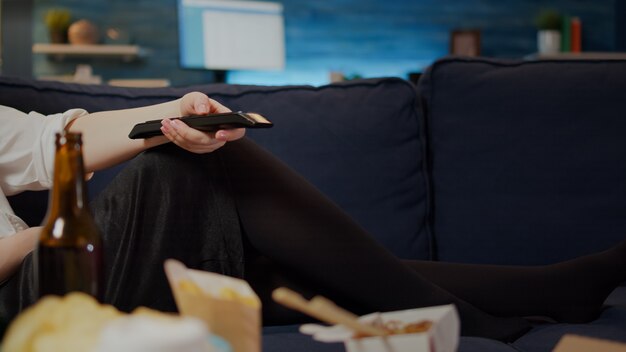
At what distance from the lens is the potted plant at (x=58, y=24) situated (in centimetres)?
452

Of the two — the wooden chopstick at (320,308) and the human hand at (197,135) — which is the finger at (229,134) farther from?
the wooden chopstick at (320,308)

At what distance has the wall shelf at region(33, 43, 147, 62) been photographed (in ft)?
14.8

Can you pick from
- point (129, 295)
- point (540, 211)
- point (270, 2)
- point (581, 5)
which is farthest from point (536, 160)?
point (581, 5)

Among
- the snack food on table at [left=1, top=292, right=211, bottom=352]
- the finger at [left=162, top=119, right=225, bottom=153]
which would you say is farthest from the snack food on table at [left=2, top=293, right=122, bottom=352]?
the finger at [left=162, top=119, right=225, bottom=153]

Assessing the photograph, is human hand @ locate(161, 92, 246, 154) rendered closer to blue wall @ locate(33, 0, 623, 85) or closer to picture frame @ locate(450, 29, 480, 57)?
blue wall @ locate(33, 0, 623, 85)

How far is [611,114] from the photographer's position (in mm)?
1497

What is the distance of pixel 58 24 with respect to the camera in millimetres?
4523

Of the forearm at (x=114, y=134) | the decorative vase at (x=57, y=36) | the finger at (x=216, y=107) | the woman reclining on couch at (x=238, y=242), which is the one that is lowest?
the woman reclining on couch at (x=238, y=242)

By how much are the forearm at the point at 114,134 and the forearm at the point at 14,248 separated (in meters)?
0.17

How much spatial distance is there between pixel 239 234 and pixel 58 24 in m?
3.82

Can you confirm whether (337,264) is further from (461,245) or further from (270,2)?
(270,2)

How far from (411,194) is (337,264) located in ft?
1.56

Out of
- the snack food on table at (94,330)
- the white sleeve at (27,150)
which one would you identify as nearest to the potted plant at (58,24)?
the white sleeve at (27,150)

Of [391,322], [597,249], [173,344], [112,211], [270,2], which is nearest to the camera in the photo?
[173,344]
